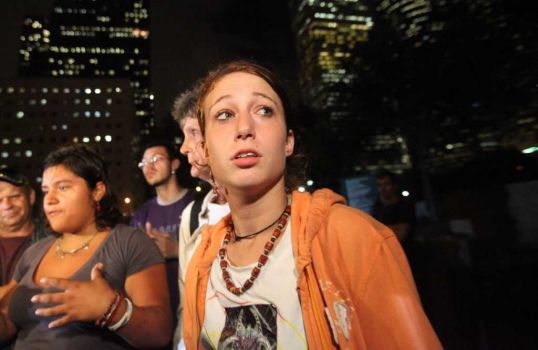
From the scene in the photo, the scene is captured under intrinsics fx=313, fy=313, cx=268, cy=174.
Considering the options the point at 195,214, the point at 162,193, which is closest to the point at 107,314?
the point at 195,214

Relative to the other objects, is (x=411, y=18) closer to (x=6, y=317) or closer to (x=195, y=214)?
(x=195, y=214)

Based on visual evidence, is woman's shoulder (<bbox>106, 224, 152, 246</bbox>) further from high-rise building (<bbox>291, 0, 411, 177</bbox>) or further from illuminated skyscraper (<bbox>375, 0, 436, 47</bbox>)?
high-rise building (<bbox>291, 0, 411, 177</bbox>)

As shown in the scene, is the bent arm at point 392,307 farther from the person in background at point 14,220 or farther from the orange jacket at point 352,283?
the person in background at point 14,220

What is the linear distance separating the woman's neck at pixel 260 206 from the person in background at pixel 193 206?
865 mm

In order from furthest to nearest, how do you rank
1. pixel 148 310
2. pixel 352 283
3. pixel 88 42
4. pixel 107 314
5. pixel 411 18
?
pixel 88 42 → pixel 411 18 → pixel 148 310 → pixel 107 314 → pixel 352 283

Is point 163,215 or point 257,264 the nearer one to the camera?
point 257,264

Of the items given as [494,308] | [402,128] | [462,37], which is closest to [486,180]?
[402,128]

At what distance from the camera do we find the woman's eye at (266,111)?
172cm

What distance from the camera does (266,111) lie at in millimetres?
1731

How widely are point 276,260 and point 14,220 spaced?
3693mm

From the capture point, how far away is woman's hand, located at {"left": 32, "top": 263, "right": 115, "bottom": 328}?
5.36 ft

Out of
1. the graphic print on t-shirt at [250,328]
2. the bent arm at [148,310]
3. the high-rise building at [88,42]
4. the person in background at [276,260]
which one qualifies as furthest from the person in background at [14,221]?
the high-rise building at [88,42]

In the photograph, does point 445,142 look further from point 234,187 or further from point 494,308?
point 234,187

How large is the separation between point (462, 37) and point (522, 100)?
314 centimetres
